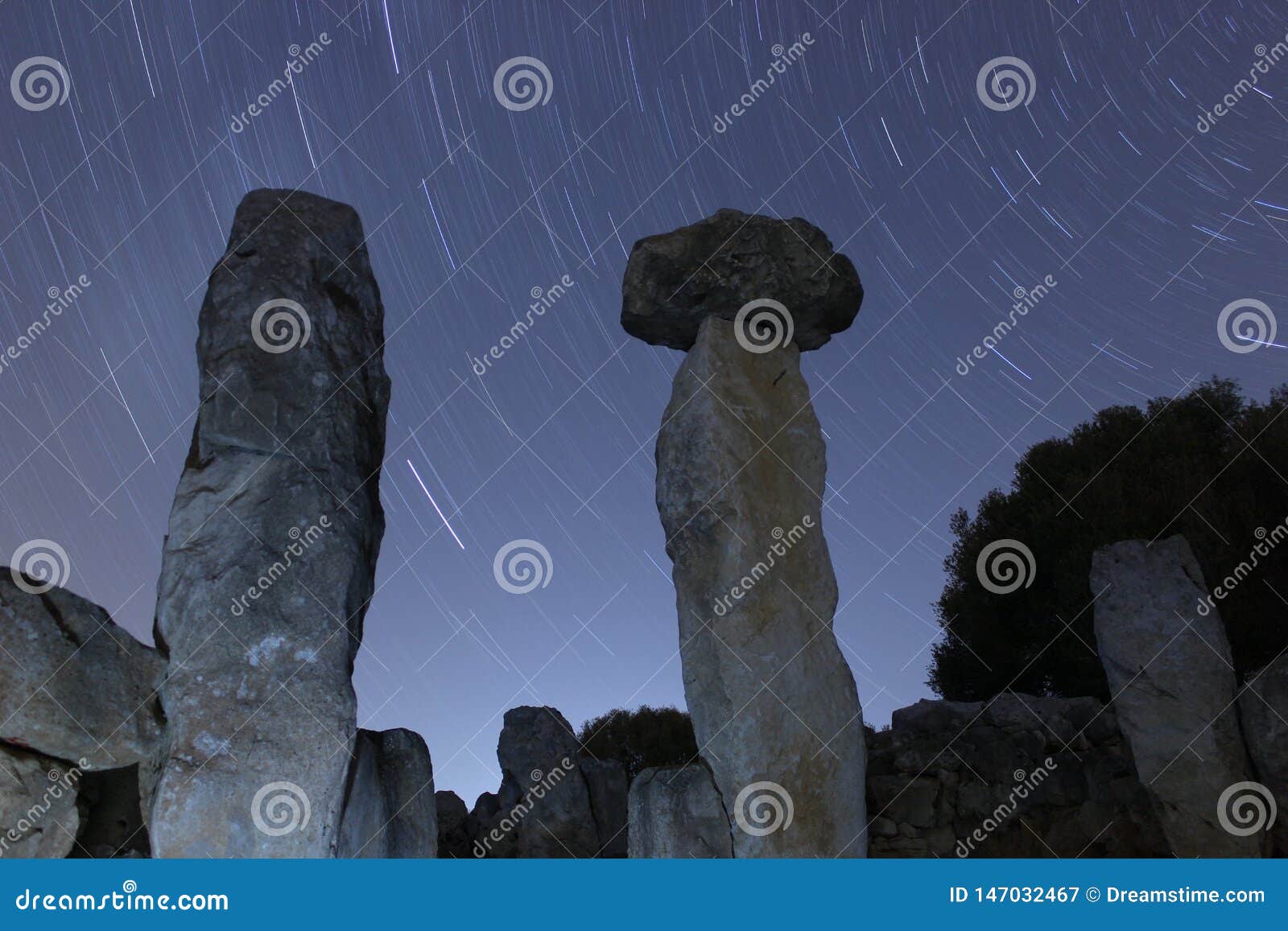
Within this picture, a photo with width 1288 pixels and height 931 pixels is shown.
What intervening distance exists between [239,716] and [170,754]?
0.48m

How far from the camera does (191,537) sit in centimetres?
859

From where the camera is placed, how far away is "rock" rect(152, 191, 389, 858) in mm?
7945

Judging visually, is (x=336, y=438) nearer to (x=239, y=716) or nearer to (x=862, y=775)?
(x=239, y=716)

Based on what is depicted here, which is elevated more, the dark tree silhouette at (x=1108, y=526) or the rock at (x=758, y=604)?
the dark tree silhouette at (x=1108, y=526)

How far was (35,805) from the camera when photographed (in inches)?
337

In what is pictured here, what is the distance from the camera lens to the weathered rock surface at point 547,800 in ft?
43.9

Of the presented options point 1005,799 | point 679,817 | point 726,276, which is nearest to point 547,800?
point 1005,799

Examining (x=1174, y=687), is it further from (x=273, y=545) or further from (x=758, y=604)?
(x=273, y=545)

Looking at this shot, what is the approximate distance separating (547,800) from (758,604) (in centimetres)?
562

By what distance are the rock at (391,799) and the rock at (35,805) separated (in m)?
1.95

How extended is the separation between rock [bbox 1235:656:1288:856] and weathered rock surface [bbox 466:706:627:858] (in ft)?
20.7

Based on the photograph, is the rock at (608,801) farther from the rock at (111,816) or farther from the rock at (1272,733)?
the rock at (1272,733)

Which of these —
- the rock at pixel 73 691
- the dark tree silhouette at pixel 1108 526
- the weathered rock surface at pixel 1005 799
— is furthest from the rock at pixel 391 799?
the dark tree silhouette at pixel 1108 526

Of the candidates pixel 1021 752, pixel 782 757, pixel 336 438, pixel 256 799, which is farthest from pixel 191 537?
pixel 1021 752
